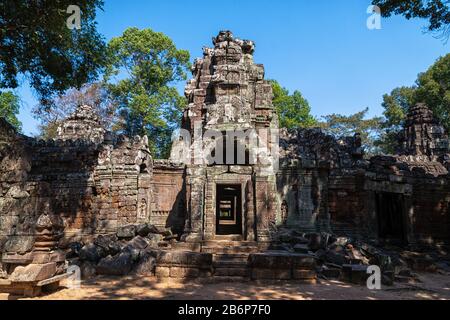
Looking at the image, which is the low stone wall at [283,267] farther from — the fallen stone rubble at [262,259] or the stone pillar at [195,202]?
the stone pillar at [195,202]

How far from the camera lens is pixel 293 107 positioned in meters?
27.4

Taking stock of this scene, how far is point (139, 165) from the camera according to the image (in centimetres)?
1196

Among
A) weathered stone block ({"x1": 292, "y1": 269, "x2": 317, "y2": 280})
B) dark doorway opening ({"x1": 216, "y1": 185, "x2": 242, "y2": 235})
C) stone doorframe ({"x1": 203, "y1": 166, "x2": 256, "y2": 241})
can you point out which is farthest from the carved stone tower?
weathered stone block ({"x1": 292, "y1": 269, "x2": 317, "y2": 280})

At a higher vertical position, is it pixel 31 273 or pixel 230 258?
pixel 31 273

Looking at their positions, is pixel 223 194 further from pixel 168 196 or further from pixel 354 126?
pixel 354 126

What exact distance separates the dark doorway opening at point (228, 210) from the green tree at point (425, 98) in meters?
13.6

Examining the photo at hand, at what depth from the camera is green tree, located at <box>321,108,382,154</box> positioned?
107 feet

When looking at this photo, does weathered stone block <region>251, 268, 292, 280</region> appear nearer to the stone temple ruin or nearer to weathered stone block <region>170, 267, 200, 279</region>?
the stone temple ruin

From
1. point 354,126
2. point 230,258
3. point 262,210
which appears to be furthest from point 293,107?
point 230,258

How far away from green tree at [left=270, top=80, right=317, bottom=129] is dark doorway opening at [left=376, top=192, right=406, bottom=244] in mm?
13954

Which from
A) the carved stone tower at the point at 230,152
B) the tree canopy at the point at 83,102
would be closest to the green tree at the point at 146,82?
the tree canopy at the point at 83,102

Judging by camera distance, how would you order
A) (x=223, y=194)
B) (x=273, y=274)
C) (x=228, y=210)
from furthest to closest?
(x=228, y=210) → (x=223, y=194) → (x=273, y=274)

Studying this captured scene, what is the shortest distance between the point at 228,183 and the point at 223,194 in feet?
16.4
